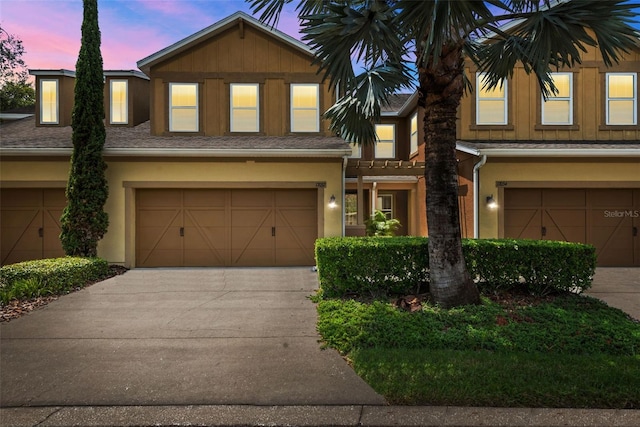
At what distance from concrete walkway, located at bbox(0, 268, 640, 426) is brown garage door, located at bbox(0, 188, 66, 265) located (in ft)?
14.6

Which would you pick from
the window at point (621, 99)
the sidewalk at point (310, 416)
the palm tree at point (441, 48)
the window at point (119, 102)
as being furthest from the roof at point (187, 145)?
the window at point (621, 99)

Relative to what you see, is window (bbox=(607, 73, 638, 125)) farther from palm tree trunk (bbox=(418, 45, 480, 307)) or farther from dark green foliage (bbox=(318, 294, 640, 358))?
palm tree trunk (bbox=(418, 45, 480, 307))

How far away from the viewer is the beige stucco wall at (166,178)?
33.8ft

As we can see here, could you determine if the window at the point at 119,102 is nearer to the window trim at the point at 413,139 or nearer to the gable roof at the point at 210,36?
the gable roof at the point at 210,36

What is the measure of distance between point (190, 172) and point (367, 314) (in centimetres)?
696

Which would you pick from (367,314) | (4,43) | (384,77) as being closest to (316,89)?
(384,77)

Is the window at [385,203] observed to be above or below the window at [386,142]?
below

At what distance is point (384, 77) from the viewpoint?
299 inches

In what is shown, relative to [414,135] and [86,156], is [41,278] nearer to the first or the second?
[86,156]

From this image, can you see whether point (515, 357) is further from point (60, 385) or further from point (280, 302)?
point (60, 385)

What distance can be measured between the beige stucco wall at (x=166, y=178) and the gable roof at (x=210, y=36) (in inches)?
131

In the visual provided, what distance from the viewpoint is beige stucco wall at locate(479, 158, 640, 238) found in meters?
10.3

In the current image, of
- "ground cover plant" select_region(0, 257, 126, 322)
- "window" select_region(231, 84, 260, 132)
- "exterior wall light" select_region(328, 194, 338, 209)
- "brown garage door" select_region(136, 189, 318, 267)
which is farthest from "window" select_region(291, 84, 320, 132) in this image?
"ground cover plant" select_region(0, 257, 126, 322)

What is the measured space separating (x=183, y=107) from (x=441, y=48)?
8.66 m
